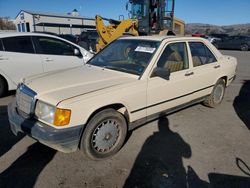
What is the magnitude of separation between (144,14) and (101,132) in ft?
32.4

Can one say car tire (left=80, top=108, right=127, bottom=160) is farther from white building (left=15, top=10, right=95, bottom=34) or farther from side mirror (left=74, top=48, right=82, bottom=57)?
white building (left=15, top=10, right=95, bottom=34)

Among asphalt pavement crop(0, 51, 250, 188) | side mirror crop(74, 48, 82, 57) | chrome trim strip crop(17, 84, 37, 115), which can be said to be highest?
side mirror crop(74, 48, 82, 57)

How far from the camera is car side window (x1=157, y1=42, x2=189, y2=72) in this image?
3740 mm

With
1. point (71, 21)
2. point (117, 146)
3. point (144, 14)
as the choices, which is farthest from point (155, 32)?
point (71, 21)

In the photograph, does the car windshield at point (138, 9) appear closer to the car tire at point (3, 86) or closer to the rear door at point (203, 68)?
the rear door at point (203, 68)

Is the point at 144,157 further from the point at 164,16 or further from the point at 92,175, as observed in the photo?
the point at 164,16

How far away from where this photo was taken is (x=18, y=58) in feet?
18.5

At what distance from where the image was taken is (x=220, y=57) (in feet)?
16.6

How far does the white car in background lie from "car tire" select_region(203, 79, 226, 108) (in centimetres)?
353

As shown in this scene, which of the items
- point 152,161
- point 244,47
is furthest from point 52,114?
point 244,47

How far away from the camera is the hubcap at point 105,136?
3089 mm

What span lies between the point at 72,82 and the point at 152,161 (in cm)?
159

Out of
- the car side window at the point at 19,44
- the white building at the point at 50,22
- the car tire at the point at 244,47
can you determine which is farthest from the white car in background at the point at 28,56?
the white building at the point at 50,22

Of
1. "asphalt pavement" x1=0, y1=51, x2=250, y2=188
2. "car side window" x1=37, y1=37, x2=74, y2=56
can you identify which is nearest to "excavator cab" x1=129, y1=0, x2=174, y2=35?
"car side window" x1=37, y1=37, x2=74, y2=56
